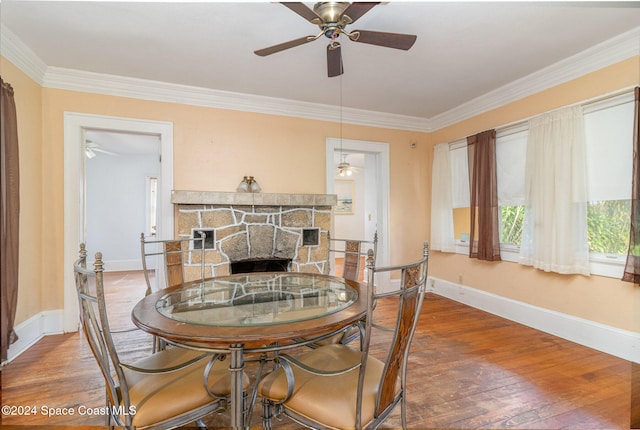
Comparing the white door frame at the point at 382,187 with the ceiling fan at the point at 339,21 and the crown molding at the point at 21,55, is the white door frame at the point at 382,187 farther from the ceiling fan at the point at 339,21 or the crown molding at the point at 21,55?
the crown molding at the point at 21,55

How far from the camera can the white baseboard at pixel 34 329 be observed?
8.41 ft

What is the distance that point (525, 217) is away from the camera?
3234 millimetres

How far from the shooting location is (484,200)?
11.9 feet

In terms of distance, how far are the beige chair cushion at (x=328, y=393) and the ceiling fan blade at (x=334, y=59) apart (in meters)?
1.92

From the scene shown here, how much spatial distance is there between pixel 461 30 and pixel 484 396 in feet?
8.59

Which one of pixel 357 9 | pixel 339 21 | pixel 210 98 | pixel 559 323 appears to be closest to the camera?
pixel 357 9

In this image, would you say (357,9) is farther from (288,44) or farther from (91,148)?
(91,148)

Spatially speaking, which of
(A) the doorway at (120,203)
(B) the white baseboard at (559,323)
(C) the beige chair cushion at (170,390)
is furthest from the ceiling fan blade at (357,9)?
(A) the doorway at (120,203)

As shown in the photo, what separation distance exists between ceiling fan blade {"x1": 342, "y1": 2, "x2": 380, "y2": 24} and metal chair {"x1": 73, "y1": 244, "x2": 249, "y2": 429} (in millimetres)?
1685

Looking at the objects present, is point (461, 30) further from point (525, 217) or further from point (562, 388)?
point (562, 388)

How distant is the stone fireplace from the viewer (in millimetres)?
3385

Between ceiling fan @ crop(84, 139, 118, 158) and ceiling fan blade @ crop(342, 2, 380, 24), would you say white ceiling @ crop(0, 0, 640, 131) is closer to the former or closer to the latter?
ceiling fan blade @ crop(342, 2, 380, 24)

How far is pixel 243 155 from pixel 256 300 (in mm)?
2436

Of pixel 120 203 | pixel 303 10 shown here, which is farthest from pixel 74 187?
pixel 120 203
